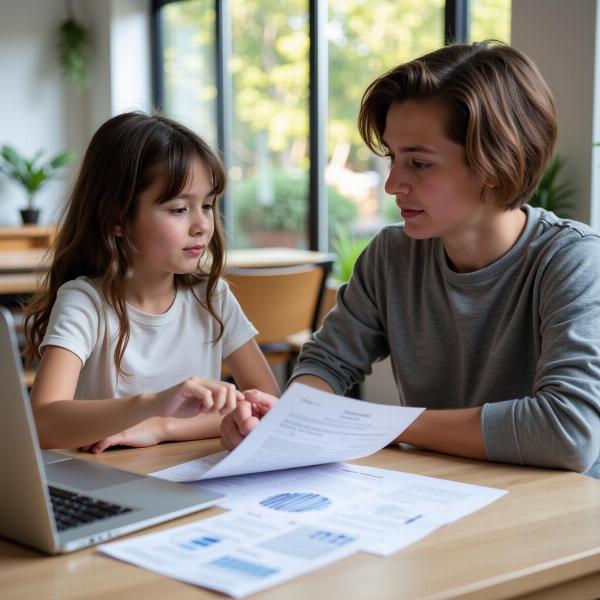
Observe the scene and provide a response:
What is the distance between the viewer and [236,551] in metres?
0.90

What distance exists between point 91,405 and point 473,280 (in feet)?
2.07

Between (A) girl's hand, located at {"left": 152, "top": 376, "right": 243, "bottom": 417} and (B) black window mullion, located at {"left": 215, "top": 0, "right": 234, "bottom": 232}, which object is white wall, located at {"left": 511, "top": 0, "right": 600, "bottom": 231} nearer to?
(A) girl's hand, located at {"left": 152, "top": 376, "right": 243, "bottom": 417}

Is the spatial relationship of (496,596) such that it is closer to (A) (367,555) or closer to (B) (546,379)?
(A) (367,555)

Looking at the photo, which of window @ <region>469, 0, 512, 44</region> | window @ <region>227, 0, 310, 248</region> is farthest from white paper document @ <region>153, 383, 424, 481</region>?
window @ <region>227, 0, 310, 248</region>

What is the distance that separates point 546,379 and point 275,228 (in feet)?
14.3

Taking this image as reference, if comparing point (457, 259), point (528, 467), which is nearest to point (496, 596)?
point (528, 467)

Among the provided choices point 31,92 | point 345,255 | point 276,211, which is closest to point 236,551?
point 345,255

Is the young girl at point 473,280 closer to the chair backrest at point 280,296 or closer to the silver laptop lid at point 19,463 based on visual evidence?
the silver laptop lid at point 19,463

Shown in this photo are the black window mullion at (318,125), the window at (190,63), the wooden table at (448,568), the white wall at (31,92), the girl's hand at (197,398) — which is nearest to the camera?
the wooden table at (448,568)

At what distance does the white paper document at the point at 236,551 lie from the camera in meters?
0.83

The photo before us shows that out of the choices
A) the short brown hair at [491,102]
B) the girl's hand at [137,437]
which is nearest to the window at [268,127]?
the short brown hair at [491,102]

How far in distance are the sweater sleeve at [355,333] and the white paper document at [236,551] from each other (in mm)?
628

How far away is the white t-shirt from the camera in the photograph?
1.58m

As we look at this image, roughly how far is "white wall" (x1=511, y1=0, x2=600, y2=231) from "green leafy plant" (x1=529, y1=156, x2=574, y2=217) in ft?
0.08
